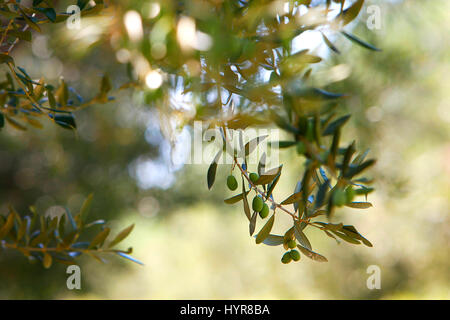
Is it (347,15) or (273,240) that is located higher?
(347,15)

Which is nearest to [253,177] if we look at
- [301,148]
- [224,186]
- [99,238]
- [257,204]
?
[257,204]

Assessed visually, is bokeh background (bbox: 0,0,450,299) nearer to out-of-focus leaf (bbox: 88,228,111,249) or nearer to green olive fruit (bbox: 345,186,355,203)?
green olive fruit (bbox: 345,186,355,203)

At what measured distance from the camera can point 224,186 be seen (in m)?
2.67

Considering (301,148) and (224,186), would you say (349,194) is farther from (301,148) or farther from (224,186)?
(224,186)

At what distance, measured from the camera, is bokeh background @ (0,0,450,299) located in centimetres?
177

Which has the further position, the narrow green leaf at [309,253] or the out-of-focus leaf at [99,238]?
the out-of-focus leaf at [99,238]

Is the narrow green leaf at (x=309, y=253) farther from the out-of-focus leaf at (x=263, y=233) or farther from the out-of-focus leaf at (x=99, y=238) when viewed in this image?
the out-of-focus leaf at (x=99, y=238)

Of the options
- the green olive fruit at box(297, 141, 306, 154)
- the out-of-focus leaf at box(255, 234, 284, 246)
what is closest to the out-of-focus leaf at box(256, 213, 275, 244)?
the out-of-focus leaf at box(255, 234, 284, 246)

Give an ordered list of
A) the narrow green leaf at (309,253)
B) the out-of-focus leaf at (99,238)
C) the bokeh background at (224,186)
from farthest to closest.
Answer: the bokeh background at (224,186) → the out-of-focus leaf at (99,238) → the narrow green leaf at (309,253)

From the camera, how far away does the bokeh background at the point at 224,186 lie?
177cm

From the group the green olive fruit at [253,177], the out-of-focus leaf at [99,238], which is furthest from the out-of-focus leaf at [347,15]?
the out-of-focus leaf at [99,238]

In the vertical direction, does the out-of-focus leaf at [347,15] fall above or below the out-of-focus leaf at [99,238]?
above
